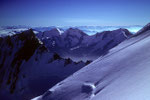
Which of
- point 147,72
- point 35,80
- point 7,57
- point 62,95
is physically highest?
point 147,72

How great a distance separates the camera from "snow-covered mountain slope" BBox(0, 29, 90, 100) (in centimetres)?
2911

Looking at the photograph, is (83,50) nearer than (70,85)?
No

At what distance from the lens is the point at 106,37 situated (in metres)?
179

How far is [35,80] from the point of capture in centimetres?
3042

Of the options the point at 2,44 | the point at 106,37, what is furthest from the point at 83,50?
the point at 2,44

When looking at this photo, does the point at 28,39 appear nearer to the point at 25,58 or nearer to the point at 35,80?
the point at 25,58

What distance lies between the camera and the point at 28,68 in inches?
1310

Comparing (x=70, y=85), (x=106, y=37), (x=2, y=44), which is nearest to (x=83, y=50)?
(x=106, y=37)

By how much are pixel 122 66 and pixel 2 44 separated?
42.5m

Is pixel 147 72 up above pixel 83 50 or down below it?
above

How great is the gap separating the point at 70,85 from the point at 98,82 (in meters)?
2.74

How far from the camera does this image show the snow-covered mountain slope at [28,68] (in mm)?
29109

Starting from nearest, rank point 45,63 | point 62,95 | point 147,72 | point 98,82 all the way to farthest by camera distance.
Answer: point 147,72
point 98,82
point 62,95
point 45,63

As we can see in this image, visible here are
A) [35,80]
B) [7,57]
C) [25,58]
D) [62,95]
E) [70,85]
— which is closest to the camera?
[62,95]
